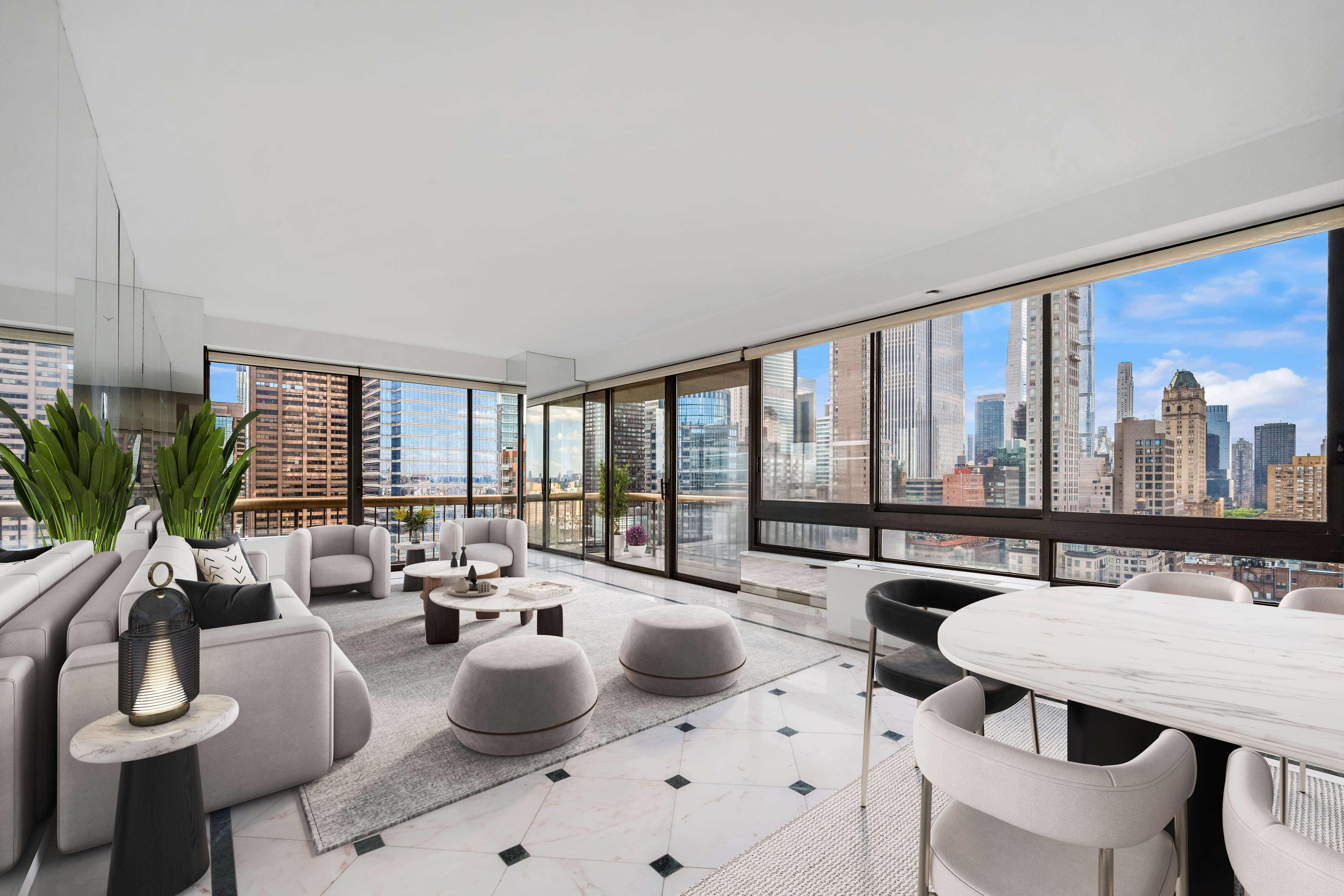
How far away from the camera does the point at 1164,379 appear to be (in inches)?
125

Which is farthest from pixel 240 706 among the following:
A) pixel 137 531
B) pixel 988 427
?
pixel 988 427

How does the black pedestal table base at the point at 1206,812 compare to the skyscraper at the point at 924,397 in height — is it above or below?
below

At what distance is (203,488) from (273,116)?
10.1 ft

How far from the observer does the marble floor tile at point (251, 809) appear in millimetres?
2018

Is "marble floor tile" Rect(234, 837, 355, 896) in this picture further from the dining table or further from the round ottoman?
the dining table

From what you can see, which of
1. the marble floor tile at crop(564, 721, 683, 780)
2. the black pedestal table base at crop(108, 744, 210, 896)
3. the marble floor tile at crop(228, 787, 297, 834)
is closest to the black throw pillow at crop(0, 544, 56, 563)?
the black pedestal table base at crop(108, 744, 210, 896)

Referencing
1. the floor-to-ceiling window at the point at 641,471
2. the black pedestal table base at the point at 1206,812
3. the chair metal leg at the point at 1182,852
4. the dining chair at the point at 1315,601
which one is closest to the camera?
the chair metal leg at the point at 1182,852

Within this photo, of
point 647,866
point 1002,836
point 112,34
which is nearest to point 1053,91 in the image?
point 1002,836

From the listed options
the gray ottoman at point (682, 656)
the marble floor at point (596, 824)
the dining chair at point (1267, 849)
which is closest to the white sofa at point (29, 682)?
the marble floor at point (596, 824)

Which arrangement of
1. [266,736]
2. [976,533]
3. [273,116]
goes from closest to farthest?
[266,736] < [273,116] < [976,533]

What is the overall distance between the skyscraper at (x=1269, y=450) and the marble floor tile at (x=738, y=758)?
2564 millimetres

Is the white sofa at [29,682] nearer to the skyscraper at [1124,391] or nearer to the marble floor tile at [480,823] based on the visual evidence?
the marble floor tile at [480,823]

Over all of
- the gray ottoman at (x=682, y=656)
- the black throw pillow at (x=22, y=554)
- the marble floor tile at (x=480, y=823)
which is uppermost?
the black throw pillow at (x=22, y=554)

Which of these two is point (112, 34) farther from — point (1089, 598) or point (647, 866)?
point (1089, 598)
